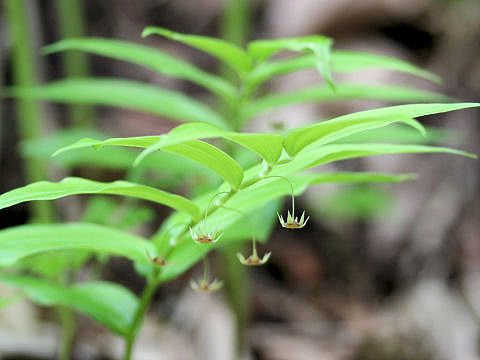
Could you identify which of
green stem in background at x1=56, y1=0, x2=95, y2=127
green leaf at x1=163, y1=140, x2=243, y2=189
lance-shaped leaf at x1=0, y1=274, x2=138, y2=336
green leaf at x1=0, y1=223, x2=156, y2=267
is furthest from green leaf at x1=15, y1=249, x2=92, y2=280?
green stem in background at x1=56, y1=0, x2=95, y2=127

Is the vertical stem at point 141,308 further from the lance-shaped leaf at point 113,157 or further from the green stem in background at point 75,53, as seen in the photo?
the green stem in background at point 75,53

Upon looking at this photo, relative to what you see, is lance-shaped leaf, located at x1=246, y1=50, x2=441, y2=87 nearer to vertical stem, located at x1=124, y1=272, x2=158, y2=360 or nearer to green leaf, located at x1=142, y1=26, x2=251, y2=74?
green leaf, located at x1=142, y1=26, x2=251, y2=74

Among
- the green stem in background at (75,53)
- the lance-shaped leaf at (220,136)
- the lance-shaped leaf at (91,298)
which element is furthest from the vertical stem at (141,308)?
the green stem in background at (75,53)

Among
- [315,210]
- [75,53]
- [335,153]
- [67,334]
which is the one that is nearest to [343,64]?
[335,153]

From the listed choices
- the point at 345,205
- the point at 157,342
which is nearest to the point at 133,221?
the point at 157,342

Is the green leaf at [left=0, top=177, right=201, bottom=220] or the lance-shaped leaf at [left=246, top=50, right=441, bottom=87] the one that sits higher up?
the lance-shaped leaf at [left=246, top=50, right=441, bottom=87]

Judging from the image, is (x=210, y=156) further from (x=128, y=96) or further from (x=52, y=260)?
(x=128, y=96)

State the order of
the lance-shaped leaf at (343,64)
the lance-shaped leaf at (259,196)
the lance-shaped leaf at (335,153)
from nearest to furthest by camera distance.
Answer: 1. the lance-shaped leaf at (335,153)
2. the lance-shaped leaf at (259,196)
3. the lance-shaped leaf at (343,64)
